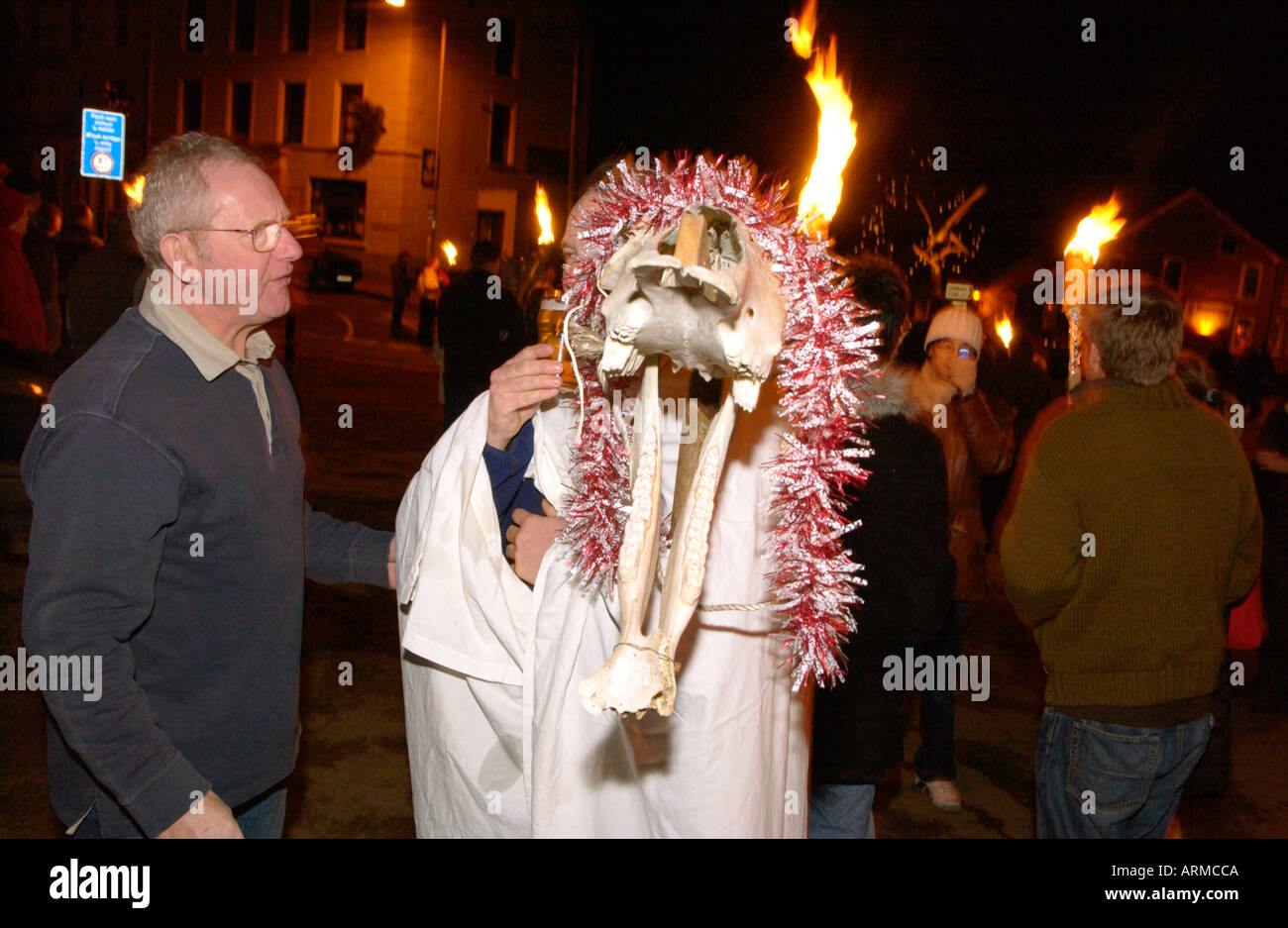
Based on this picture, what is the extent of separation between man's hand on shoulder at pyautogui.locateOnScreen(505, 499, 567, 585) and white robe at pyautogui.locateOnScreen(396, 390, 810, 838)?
4 cm

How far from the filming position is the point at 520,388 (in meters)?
2.17

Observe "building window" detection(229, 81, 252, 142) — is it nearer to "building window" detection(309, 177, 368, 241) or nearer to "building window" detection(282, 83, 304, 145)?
"building window" detection(282, 83, 304, 145)

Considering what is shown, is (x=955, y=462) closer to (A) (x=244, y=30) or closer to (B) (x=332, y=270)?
(B) (x=332, y=270)

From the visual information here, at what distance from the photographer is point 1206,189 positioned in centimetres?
3541

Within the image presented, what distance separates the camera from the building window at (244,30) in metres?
39.2

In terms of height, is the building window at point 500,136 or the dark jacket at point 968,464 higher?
the building window at point 500,136

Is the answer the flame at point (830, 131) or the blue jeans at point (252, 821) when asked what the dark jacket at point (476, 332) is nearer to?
the flame at point (830, 131)

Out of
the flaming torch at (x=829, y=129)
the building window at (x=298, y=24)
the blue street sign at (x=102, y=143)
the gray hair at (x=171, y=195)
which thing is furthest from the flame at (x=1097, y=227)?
the building window at (x=298, y=24)

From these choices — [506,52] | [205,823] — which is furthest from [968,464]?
[506,52]

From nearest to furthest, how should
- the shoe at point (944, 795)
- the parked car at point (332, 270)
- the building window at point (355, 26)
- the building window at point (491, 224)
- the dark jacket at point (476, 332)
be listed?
the shoe at point (944, 795) < the dark jacket at point (476, 332) < the parked car at point (332, 270) < the building window at point (355, 26) < the building window at point (491, 224)

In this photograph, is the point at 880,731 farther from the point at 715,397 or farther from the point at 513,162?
the point at 513,162

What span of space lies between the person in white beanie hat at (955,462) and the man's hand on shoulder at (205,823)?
3.50 meters

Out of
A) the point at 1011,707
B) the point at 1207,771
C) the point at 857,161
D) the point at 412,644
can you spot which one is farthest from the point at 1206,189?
the point at 412,644

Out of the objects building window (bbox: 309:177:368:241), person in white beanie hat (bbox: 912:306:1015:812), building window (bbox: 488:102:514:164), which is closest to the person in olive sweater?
person in white beanie hat (bbox: 912:306:1015:812)
